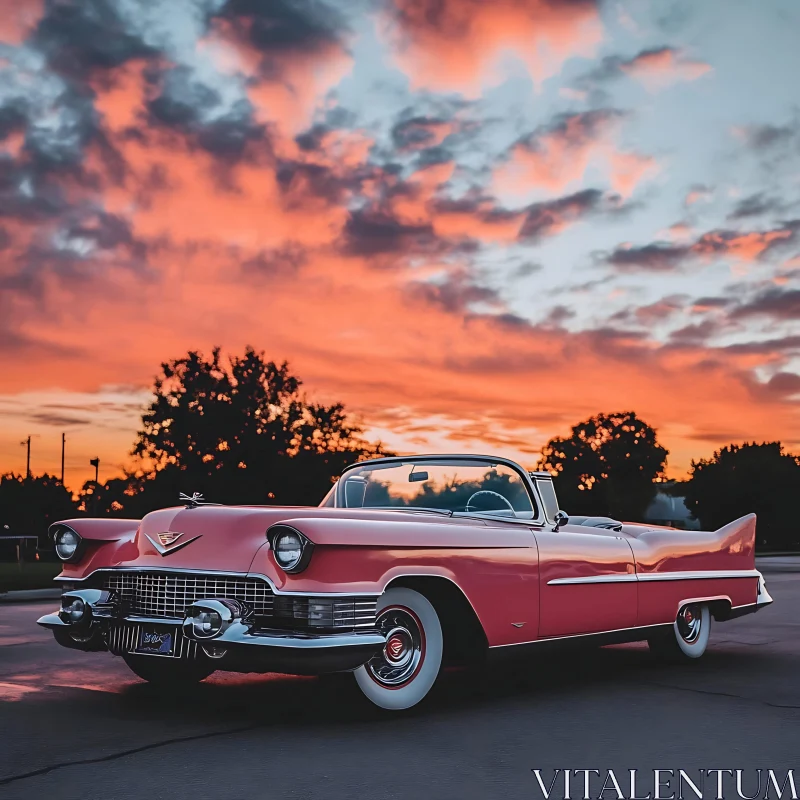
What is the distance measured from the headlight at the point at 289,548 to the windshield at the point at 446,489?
72.0 inches

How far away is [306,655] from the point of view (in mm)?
5406

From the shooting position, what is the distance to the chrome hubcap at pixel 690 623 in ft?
28.6

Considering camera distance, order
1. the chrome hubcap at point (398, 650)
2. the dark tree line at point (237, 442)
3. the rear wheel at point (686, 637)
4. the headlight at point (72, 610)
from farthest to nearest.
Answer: the dark tree line at point (237, 442), the rear wheel at point (686, 637), the headlight at point (72, 610), the chrome hubcap at point (398, 650)

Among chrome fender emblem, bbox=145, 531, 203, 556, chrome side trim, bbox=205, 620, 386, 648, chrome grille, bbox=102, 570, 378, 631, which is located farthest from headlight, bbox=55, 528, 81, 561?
chrome side trim, bbox=205, 620, 386, 648

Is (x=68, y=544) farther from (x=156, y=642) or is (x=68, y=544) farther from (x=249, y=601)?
(x=249, y=601)

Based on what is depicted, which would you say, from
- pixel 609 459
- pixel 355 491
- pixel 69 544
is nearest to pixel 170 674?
pixel 69 544

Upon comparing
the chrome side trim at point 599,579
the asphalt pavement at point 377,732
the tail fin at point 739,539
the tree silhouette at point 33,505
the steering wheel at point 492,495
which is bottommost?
the asphalt pavement at point 377,732

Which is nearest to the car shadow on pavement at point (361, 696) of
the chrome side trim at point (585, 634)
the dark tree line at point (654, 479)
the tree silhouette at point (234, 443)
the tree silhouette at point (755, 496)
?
the chrome side trim at point (585, 634)

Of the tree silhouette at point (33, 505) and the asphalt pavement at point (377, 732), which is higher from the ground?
the tree silhouette at point (33, 505)

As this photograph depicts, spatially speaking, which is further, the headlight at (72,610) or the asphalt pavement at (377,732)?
the headlight at (72,610)

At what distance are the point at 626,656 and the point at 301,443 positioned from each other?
148ft

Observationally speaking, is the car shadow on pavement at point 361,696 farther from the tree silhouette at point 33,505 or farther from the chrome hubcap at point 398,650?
the tree silhouette at point 33,505

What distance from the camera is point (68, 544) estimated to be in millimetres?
6988

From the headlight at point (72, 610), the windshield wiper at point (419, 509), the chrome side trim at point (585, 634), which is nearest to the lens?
the headlight at point (72, 610)
